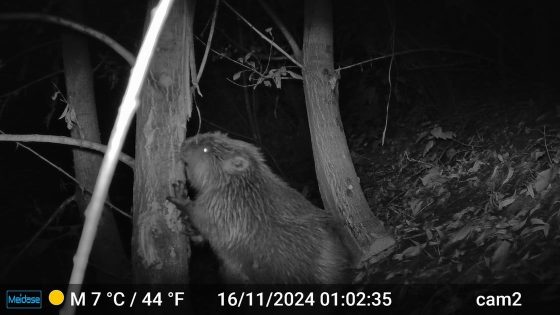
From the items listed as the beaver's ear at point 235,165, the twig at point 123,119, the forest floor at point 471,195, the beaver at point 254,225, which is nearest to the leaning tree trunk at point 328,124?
Answer: the beaver at point 254,225

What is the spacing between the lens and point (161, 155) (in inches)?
151

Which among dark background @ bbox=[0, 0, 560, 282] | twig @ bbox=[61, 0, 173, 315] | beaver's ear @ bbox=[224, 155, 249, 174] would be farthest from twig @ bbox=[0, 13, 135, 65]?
twig @ bbox=[61, 0, 173, 315]

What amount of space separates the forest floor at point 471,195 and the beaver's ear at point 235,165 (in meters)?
1.42

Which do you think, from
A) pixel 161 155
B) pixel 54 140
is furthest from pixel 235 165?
pixel 54 140

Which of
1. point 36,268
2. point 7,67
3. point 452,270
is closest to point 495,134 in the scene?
point 452,270

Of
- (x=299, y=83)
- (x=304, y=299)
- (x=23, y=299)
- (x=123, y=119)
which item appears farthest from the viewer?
(x=299, y=83)

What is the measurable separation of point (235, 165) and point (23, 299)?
2.24m

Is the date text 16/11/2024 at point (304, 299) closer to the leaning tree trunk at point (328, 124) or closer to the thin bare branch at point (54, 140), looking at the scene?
the leaning tree trunk at point (328, 124)

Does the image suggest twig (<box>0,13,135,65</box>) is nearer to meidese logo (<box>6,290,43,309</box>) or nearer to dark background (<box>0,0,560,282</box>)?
dark background (<box>0,0,560,282</box>)

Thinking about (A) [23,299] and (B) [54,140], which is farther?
(A) [23,299]

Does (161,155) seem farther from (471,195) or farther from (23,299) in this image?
(471,195)

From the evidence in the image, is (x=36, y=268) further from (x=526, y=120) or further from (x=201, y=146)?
(x=526, y=120)

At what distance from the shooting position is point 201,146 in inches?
175

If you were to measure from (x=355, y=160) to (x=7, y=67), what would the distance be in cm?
470
